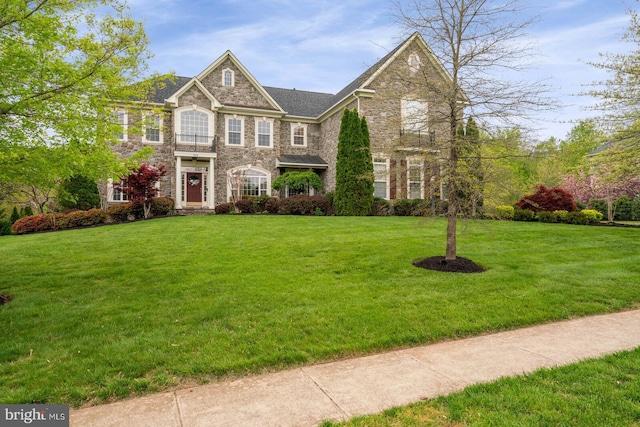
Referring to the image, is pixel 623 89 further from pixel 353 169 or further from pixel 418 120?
pixel 353 169

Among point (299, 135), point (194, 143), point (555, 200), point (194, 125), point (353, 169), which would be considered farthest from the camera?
point (299, 135)

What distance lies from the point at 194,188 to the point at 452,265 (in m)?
17.6

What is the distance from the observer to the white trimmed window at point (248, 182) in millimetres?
20891

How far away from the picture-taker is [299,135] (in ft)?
77.0

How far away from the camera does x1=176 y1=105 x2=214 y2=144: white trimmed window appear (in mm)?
20156

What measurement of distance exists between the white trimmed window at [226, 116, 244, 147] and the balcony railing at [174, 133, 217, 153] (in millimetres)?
1077

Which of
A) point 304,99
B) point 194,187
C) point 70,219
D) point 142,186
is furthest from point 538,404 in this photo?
point 304,99

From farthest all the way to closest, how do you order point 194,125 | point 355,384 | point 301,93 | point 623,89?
point 301,93 < point 194,125 < point 623,89 < point 355,384

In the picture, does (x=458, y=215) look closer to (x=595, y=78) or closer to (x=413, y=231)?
(x=413, y=231)

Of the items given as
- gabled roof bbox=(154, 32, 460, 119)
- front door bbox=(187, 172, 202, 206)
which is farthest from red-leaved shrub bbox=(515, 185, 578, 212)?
front door bbox=(187, 172, 202, 206)

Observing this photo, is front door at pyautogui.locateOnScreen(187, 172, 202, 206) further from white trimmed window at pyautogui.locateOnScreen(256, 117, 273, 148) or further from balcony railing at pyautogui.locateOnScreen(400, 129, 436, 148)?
balcony railing at pyautogui.locateOnScreen(400, 129, 436, 148)

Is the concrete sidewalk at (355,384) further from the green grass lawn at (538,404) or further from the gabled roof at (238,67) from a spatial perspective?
the gabled roof at (238,67)

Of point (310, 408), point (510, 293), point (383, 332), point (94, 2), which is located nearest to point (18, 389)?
point (310, 408)

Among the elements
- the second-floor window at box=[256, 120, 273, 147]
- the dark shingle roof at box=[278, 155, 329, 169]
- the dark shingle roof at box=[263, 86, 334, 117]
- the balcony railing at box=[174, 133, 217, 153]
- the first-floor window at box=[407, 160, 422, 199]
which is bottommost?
the first-floor window at box=[407, 160, 422, 199]
